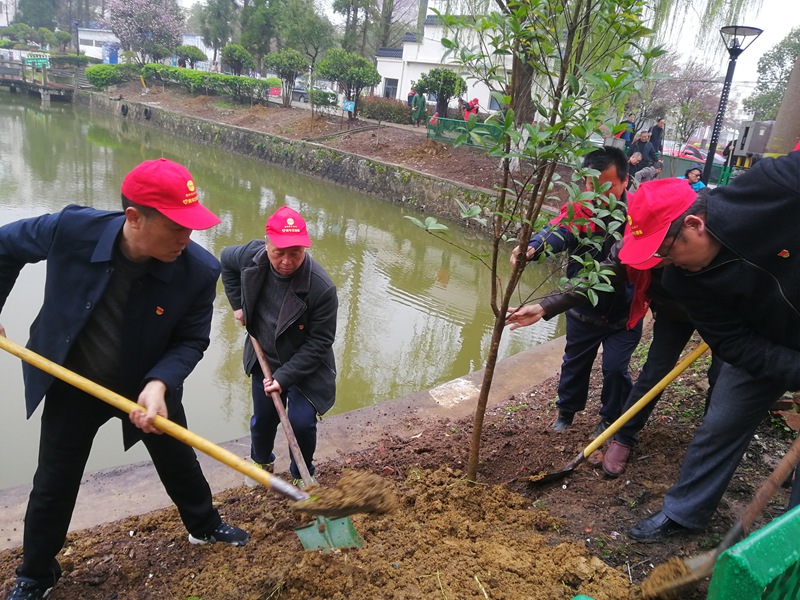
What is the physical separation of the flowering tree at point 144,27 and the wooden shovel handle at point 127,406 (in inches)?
1405

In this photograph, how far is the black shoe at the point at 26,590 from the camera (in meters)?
2.10

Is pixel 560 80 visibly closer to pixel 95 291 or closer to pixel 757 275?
pixel 757 275

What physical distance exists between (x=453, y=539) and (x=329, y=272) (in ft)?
20.7

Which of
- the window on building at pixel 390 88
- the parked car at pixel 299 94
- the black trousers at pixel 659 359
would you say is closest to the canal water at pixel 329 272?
the black trousers at pixel 659 359

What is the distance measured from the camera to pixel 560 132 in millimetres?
2104

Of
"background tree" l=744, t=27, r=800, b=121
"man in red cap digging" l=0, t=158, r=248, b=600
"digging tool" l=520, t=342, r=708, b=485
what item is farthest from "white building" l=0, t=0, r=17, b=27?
"digging tool" l=520, t=342, r=708, b=485

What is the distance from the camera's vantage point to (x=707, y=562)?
6.04 ft

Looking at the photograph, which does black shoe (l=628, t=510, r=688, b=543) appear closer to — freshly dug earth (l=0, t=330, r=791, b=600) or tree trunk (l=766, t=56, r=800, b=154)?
freshly dug earth (l=0, t=330, r=791, b=600)

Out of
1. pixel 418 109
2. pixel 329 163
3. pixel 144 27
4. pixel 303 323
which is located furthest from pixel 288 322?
pixel 144 27

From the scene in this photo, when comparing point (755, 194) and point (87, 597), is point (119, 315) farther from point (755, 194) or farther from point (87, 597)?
point (755, 194)

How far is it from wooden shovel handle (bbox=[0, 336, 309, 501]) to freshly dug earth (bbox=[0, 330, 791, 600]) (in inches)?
15.0

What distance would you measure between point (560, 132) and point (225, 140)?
827 inches

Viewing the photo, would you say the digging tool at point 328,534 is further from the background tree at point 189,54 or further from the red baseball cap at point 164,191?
the background tree at point 189,54

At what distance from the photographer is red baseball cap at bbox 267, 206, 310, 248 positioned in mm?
A: 2629
